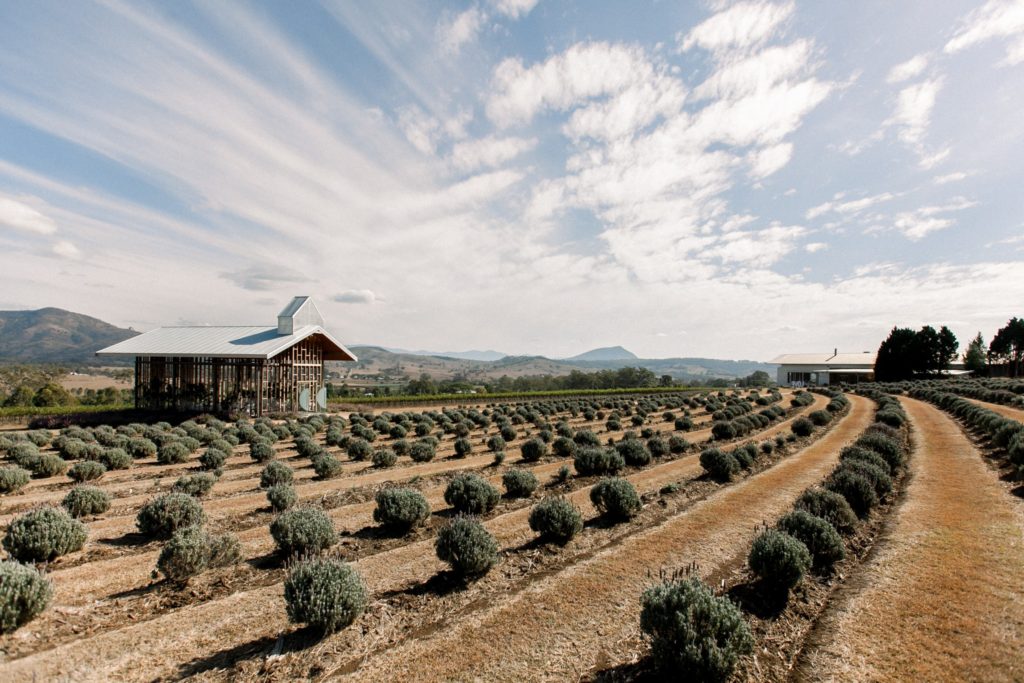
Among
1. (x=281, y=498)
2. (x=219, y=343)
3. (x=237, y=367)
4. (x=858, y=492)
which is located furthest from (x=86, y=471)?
(x=858, y=492)

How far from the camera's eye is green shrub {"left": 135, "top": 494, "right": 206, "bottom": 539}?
1131 cm

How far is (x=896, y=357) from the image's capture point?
83.9 m

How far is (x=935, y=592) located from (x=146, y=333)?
54.4 meters

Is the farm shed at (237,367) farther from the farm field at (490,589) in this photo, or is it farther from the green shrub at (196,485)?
the green shrub at (196,485)

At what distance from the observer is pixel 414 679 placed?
6.09m

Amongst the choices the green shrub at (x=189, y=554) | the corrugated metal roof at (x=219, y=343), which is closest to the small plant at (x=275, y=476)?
the green shrub at (x=189, y=554)

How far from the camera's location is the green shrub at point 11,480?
15.5 m

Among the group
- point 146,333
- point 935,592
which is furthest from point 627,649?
point 146,333

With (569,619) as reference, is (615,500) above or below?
above

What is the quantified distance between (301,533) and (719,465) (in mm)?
14366

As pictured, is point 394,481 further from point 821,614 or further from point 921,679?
point 921,679

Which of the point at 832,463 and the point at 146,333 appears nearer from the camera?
the point at 832,463

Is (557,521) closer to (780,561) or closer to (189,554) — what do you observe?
(780,561)

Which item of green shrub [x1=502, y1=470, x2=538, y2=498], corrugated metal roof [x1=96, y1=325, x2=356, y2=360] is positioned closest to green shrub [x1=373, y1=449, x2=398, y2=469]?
green shrub [x1=502, y1=470, x2=538, y2=498]
